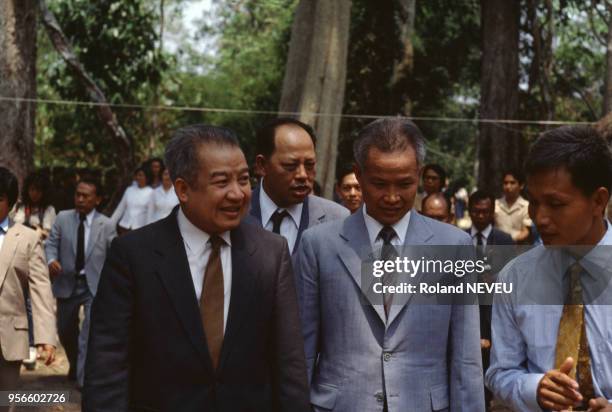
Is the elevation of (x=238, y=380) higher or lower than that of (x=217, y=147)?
lower

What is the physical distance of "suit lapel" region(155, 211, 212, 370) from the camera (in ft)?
11.2

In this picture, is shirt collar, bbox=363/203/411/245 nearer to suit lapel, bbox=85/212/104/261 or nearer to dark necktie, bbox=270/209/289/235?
dark necktie, bbox=270/209/289/235

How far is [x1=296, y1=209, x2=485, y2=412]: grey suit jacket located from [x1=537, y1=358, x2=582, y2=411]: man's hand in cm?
99

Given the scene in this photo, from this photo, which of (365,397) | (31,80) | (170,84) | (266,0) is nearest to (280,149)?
(365,397)

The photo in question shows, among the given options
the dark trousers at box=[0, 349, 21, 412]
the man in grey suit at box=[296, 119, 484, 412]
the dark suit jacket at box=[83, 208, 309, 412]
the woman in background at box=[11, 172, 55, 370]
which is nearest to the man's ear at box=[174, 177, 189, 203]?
the dark suit jacket at box=[83, 208, 309, 412]

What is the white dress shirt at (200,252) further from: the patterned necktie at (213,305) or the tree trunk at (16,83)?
the tree trunk at (16,83)

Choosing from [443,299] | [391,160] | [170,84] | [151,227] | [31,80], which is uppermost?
[170,84]

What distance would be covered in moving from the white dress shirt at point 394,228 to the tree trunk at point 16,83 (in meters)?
9.26

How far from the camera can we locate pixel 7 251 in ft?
19.7

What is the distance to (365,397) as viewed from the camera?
12.5ft

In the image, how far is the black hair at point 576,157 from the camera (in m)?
3.02

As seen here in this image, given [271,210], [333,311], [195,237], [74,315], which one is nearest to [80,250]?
[74,315]

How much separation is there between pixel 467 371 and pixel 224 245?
111 centimetres

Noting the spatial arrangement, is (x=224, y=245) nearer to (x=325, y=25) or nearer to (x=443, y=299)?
(x=443, y=299)
